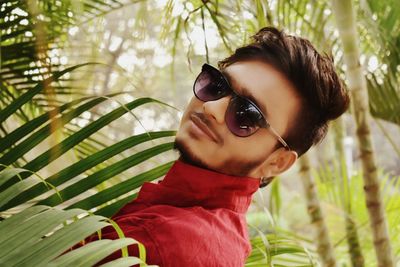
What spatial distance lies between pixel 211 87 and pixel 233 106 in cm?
5

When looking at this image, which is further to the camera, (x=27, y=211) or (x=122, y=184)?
(x=122, y=184)

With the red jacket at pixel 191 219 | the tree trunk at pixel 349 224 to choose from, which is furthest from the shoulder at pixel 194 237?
the tree trunk at pixel 349 224

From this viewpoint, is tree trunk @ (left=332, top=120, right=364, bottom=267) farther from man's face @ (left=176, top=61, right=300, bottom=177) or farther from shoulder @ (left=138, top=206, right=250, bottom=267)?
shoulder @ (left=138, top=206, right=250, bottom=267)

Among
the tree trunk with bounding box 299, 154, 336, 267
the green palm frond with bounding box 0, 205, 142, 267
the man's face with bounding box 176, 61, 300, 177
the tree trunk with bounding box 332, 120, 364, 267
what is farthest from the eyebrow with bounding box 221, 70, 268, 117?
the tree trunk with bounding box 332, 120, 364, 267

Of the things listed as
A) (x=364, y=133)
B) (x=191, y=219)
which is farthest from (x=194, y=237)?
(x=364, y=133)

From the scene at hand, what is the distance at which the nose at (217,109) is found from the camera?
801 millimetres

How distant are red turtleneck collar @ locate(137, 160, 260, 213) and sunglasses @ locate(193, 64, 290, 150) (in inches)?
2.7

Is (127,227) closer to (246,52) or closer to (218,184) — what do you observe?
(218,184)

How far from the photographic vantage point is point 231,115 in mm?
803

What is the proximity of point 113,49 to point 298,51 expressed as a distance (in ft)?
16.8

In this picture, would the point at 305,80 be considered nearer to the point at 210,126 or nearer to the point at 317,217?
the point at 210,126

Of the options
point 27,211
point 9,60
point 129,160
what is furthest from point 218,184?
point 9,60

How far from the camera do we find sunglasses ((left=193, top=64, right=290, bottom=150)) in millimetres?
803

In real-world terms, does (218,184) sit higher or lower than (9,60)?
lower
